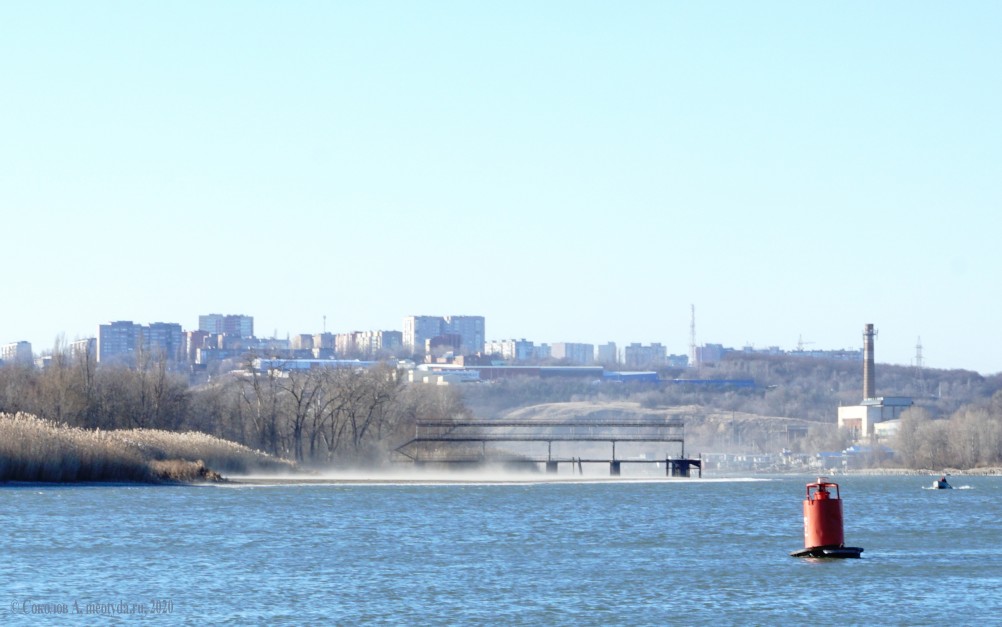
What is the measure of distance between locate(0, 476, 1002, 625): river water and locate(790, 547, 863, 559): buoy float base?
0.40 metres

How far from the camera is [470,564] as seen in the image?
150 ft

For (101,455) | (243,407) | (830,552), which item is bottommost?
(830,552)

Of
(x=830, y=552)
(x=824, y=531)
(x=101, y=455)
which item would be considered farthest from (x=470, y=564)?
(x=101, y=455)

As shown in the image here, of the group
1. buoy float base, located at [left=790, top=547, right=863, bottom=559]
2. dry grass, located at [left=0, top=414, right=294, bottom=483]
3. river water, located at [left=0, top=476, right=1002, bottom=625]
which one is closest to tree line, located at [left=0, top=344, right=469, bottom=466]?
dry grass, located at [left=0, top=414, right=294, bottom=483]

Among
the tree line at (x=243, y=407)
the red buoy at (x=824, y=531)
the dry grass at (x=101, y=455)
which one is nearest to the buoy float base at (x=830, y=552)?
the red buoy at (x=824, y=531)

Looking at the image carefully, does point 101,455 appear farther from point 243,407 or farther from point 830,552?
point 243,407

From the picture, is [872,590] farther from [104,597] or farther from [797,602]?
[104,597]

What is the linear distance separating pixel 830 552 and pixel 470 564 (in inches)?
392

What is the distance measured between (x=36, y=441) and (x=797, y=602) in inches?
2104

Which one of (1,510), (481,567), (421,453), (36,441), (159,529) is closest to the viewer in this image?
(481,567)

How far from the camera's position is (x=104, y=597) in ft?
121

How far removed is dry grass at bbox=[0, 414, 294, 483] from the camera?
80562 mm

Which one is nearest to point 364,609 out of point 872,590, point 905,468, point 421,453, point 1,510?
point 872,590

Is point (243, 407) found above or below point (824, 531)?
above
